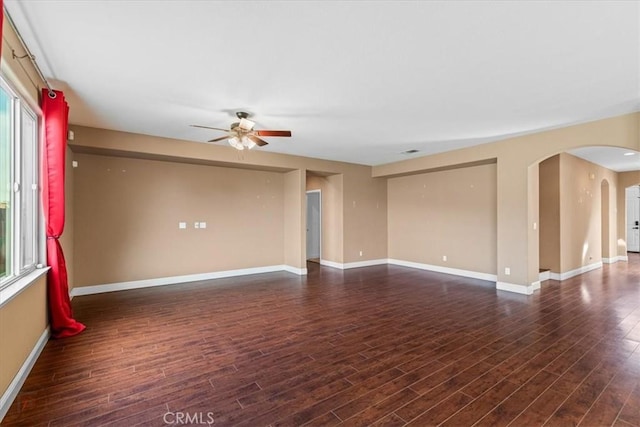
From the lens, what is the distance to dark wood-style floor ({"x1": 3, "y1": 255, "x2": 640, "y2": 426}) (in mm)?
2135

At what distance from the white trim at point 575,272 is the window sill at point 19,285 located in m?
8.28

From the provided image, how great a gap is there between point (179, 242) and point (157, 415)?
4.37 m

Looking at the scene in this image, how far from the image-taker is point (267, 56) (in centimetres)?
264

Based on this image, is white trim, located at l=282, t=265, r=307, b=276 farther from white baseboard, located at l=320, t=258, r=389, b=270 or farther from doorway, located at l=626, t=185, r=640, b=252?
doorway, located at l=626, t=185, r=640, b=252

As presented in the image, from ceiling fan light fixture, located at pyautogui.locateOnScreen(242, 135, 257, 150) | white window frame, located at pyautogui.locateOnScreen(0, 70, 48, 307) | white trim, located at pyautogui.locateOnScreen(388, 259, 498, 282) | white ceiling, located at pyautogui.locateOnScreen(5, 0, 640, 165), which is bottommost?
white trim, located at pyautogui.locateOnScreen(388, 259, 498, 282)

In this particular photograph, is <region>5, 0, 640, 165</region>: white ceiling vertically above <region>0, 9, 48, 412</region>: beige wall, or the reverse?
<region>5, 0, 640, 165</region>: white ceiling

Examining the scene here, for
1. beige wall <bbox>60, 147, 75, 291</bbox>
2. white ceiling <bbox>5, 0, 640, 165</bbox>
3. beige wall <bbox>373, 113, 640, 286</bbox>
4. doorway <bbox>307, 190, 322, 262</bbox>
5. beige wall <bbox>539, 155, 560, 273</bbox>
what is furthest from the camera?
doorway <bbox>307, 190, 322, 262</bbox>

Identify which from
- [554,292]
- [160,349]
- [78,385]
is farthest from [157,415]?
[554,292]

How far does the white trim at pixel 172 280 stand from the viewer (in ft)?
17.0

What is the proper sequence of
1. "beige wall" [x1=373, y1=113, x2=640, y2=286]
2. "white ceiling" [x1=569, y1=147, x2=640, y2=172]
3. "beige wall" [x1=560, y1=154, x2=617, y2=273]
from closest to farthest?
"beige wall" [x1=373, y1=113, x2=640, y2=286] < "white ceiling" [x1=569, y1=147, x2=640, y2=172] < "beige wall" [x1=560, y1=154, x2=617, y2=273]

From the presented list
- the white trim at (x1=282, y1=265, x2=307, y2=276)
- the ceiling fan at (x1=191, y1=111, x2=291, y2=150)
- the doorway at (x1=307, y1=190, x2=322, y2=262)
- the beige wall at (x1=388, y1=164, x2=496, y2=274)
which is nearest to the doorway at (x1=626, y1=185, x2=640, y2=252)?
the beige wall at (x1=388, y1=164, x2=496, y2=274)

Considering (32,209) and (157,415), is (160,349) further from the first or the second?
(32,209)

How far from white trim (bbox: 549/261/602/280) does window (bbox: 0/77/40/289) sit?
8.42 meters

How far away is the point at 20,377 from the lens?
2.42 metres
